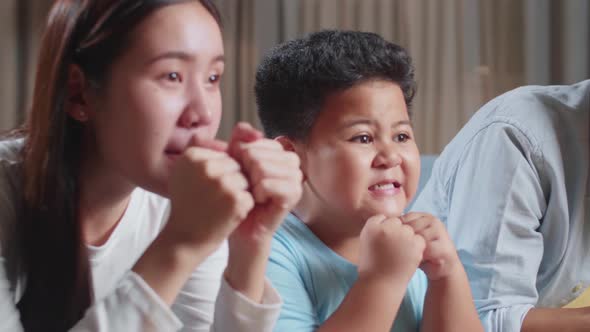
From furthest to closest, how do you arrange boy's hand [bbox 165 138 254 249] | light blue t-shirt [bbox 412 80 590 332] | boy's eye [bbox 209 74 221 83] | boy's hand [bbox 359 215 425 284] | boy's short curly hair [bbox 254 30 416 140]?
light blue t-shirt [bbox 412 80 590 332], boy's short curly hair [bbox 254 30 416 140], boy's hand [bbox 359 215 425 284], boy's eye [bbox 209 74 221 83], boy's hand [bbox 165 138 254 249]

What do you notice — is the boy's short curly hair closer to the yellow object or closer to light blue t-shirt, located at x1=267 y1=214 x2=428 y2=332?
light blue t-shirt, located at x1=267 y1=214 x2=428 y2=332

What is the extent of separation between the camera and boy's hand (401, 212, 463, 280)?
37.6 inches

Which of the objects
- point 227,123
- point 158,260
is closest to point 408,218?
point 158,260

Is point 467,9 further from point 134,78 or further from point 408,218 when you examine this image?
point 134,78

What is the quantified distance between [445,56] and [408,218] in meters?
2.56

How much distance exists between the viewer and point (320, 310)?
100 cm

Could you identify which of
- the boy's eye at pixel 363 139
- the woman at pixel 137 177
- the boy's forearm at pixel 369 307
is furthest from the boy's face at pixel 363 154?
the woman at pixel 137 177

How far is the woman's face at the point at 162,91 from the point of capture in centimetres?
74

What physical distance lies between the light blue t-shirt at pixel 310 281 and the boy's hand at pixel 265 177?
0.22 metres

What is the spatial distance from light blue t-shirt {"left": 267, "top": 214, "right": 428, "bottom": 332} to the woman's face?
27 cm

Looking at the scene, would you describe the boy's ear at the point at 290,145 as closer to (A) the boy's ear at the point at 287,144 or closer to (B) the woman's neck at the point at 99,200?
(A) the boy's ear at the point at 287,144

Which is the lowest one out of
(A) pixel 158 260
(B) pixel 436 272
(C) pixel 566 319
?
(C) pixel 566 319

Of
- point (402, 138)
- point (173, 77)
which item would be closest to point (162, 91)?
point (173, 77)

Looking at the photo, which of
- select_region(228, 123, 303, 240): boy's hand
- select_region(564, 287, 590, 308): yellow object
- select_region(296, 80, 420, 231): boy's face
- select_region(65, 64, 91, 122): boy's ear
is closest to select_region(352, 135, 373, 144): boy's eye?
select_region(296, 80, 420, 231): boy's face
